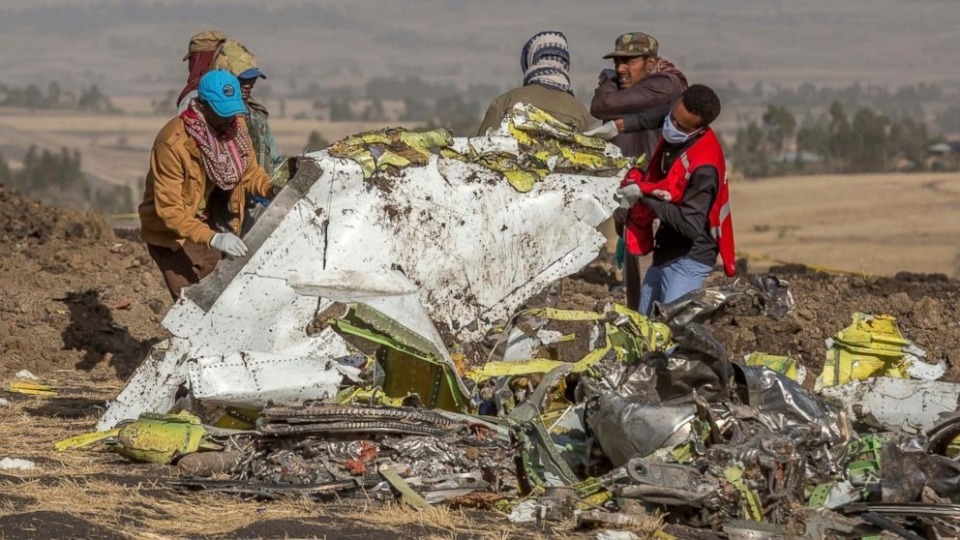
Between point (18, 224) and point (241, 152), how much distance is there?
22.0 feet

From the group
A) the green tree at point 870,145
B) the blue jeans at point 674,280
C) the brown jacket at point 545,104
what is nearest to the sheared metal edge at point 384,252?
the blue jeans at point 674,280

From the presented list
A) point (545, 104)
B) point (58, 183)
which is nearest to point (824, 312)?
point (545, 104)

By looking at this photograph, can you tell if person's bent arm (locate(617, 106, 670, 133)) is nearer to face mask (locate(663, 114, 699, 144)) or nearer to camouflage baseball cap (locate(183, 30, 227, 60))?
face mask (locate(663, 114, 699, 144))

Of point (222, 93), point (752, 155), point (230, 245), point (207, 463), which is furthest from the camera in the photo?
point (752, 155)

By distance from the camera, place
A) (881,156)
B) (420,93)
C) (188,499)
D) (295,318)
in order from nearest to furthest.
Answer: (188,499), (295,318), (881,156), (420,93)

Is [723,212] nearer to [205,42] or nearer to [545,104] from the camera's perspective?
[545,104]

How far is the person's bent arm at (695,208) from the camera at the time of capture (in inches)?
324

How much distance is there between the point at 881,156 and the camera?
4488 centimetres

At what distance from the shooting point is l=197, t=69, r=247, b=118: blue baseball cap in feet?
28.2

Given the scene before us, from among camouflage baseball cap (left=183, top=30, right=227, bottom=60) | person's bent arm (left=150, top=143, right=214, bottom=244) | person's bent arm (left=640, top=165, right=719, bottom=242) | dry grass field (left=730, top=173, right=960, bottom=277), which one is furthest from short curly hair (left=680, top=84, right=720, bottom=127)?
dry grass field (left=730, top=173, right=960, bottom=277)

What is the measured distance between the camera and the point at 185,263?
9164 mm

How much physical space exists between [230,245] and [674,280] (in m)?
2.22

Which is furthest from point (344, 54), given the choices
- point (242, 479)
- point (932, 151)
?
point (242, 479)

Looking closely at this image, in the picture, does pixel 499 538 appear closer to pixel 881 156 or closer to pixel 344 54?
pixel 881 156
